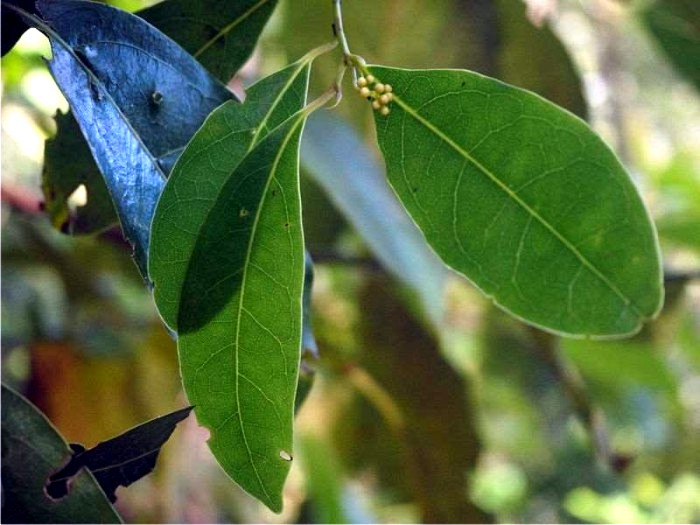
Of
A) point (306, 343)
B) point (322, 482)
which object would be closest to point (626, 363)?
point (322, 482)

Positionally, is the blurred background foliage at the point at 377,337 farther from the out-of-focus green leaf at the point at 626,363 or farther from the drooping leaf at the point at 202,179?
the drooping leaf at the point at 202,179

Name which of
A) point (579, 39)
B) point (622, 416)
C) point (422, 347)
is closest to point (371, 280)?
point (422, 347)

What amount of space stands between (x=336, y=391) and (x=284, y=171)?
2.96 ft

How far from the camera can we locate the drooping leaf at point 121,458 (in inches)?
16.2

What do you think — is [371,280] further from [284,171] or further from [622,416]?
[284,171]

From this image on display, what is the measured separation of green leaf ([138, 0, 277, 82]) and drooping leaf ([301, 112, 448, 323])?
31 centimetres

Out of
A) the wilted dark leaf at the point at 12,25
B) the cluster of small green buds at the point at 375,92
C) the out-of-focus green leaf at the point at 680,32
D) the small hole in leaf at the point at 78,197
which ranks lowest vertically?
the out-of-focus green leaf at the point at 680,32

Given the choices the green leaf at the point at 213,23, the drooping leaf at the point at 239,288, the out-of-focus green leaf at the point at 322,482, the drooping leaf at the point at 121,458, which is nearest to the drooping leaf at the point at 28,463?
the drooping leaf at the point at 121,458

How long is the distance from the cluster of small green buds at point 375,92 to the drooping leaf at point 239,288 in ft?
0.15

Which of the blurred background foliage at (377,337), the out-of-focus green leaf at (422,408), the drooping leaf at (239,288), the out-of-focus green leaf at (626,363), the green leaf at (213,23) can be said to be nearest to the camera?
the drooping leaf at (239,288)

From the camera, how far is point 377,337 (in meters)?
1.16

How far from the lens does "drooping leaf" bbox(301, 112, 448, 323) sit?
0.83 m

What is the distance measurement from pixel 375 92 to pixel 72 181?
22 cm

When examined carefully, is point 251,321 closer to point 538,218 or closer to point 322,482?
point 538,218
